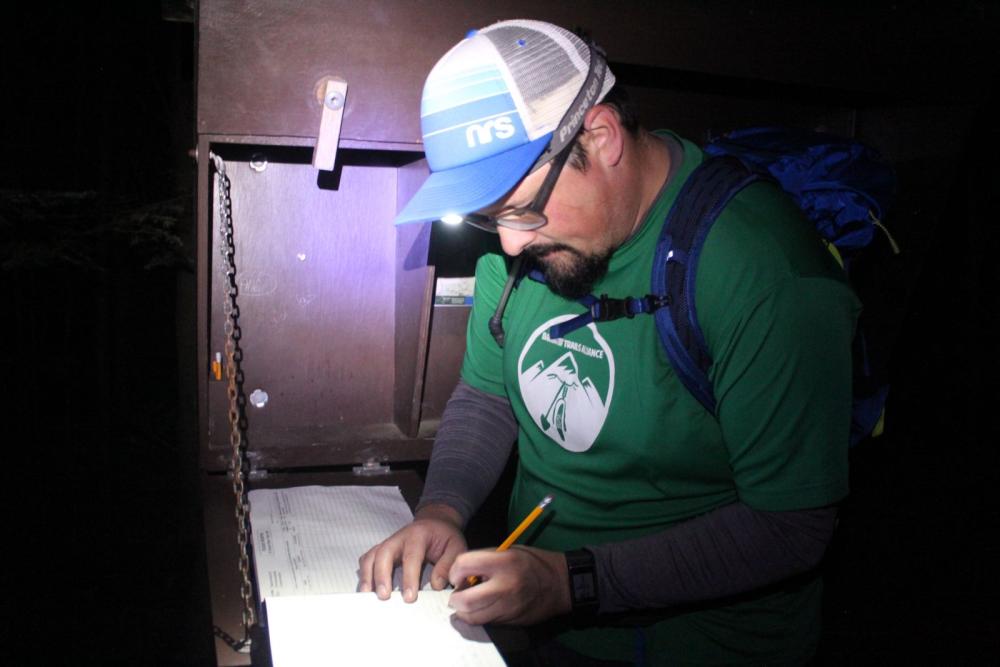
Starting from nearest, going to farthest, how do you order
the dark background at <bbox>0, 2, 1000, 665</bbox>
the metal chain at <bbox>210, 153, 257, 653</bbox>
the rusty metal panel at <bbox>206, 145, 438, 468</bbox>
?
the metal chain at <bbox>210, 153, 257, 653</bbox> → the rusty metal panel at <bbox>206, 145, 438, 468</bbox> → the dark background at <bbox>0, 2, 1000, 665</bbox>

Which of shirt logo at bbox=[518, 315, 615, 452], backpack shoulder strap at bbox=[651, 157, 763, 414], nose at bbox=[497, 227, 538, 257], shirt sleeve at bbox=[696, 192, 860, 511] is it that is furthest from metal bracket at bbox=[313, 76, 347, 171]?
shirt sleeve at bbox=[696, 192, 860, 511]

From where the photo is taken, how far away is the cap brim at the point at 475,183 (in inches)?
57.4

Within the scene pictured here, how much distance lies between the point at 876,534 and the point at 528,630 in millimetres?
2775

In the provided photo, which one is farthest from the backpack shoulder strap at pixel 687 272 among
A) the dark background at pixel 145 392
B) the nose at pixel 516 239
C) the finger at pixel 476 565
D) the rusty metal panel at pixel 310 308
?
the dark background at pixel 145 392

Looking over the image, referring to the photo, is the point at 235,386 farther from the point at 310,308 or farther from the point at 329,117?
the point at 329,117

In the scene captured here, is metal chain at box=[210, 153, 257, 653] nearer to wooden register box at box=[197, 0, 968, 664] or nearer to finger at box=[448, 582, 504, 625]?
wooden register box at box=[197, 0, 968, 664]

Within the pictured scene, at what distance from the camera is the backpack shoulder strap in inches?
56.0

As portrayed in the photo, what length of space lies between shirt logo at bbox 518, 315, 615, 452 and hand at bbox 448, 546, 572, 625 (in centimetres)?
27

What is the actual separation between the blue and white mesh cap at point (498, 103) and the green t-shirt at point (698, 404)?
0.28 metres

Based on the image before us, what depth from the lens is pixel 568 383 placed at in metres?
1.63

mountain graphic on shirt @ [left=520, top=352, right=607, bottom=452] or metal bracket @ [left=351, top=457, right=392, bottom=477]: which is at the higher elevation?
mountain graphic on shirt @ [left=520, top=352, right=607, bottom=452]

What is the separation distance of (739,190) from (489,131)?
468 millimetres

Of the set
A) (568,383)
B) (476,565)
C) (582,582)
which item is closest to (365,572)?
(476,565)

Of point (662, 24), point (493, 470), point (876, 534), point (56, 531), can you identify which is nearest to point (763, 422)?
point (493, 470)
